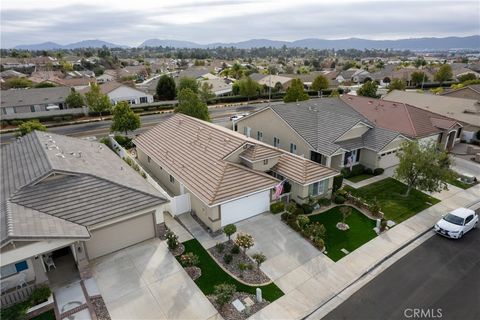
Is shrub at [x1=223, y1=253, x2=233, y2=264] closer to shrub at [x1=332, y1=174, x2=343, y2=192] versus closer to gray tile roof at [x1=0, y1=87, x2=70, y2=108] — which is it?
shrub at [x1=332, y1=174, x2=343, y2=192]

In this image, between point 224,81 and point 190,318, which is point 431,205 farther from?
point 224,81

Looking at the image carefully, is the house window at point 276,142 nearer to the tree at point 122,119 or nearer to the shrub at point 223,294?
the tree at point 122,119

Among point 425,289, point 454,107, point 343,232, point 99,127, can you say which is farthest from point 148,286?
point 454,107

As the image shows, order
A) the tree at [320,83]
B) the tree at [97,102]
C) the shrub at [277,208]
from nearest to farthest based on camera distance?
the shrub at [277,208] → the tree at [97,102] → the tree at [320,83]

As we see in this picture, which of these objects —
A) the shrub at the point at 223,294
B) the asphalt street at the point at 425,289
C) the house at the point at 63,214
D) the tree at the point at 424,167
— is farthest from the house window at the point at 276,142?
the shrub at the point at 223,294

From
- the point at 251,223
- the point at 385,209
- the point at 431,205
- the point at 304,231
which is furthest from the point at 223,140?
the point at 431,205
